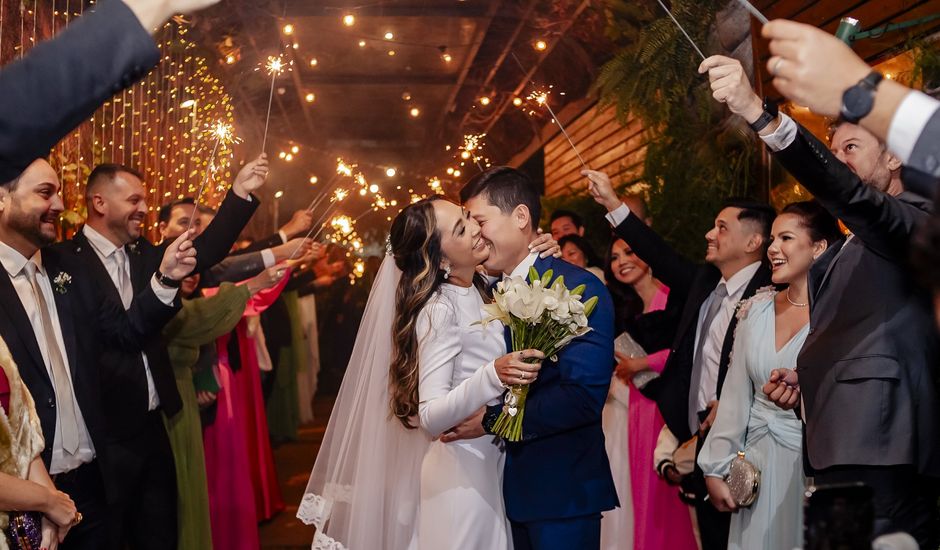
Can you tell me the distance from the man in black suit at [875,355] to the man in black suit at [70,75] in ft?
4.76

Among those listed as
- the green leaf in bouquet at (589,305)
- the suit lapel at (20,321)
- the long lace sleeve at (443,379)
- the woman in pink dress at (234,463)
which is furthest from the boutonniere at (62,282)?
the woman in pink dress at (234,463)

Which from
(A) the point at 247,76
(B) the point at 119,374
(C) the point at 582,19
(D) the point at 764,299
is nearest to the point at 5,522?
(B) the point at 119,374

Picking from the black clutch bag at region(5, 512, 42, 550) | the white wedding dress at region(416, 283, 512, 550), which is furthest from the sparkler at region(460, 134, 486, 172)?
the black clutch bag at region(5, 512, 42, 550)

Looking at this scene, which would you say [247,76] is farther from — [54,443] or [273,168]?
[54,443]

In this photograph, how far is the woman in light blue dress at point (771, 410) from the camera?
329cm

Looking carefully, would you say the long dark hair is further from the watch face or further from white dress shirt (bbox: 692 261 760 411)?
the watch face

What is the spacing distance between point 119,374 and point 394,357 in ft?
4.63

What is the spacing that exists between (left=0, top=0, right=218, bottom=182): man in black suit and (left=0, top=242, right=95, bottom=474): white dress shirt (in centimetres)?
198

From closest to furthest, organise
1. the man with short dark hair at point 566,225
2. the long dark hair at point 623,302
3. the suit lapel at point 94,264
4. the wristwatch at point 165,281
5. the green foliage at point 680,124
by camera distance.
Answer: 1. the wristwatch at point 165,281
2. the suit lapel at point 94,264
3. the long dark hair at point 623,302
4. the green foliage at point 680,124
5. the man with short dark hair at point 566,225

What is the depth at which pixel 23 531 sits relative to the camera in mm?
2484

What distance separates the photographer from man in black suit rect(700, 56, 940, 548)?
7.98 feet

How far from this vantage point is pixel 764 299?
3.59m

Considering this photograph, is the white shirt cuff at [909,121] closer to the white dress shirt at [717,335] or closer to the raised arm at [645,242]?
the white dress shirt at [717,335]

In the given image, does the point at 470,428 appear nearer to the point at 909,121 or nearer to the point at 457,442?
the point at 457,442
